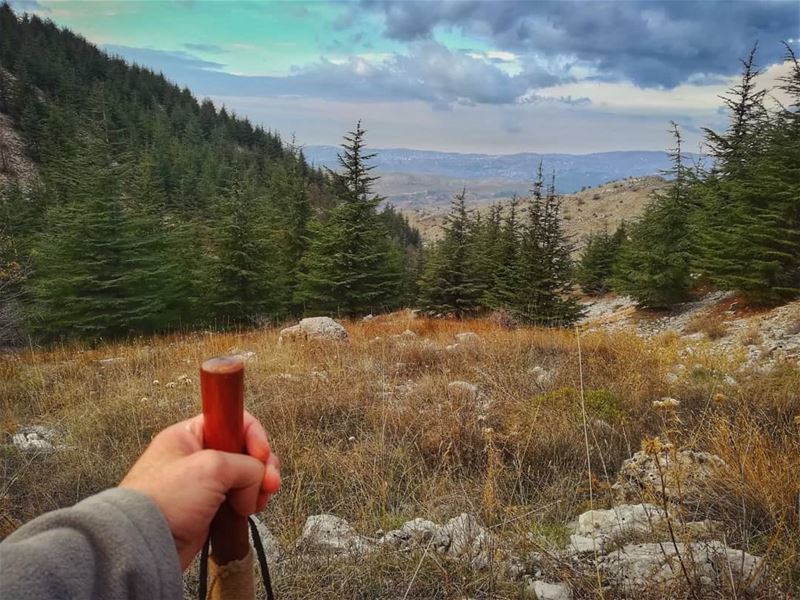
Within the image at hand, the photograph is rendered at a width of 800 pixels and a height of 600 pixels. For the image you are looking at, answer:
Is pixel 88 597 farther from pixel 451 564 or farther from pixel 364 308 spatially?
pixel 364 308

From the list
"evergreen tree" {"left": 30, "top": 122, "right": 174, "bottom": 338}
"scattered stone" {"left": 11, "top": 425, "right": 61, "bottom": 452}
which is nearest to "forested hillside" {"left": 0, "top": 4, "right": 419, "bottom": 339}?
"evergreen tree" {"left": 30, "top": 122, "right": 174, "bottom": 338}

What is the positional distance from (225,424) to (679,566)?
83.9 inches

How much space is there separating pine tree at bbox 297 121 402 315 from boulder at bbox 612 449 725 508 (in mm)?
13168

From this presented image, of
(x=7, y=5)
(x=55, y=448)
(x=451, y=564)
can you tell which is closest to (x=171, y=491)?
(x=451, y=564)

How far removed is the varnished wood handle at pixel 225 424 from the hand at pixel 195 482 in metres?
0.02

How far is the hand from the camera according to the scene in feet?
2.65

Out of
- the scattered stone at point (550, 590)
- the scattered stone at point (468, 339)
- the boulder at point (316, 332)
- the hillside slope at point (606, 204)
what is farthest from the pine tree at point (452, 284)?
the hillside slope at point (606, 204)

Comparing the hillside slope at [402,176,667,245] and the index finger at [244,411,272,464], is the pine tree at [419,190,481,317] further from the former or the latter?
the hillside slope at [402,176,667,245]

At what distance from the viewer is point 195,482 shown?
2.66ft

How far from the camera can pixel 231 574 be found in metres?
0.88

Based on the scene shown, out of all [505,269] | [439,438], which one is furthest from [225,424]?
[505,269]

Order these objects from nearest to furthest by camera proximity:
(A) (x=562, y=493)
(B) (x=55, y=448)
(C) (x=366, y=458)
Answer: (A) (x=562, y=493) < (C) (x=366, y=458) < (B) (x=55, y=448)

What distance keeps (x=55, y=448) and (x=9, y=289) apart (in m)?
13.6

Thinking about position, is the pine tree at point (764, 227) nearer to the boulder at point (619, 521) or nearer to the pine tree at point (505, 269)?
the pine tree at point (505, 269)
